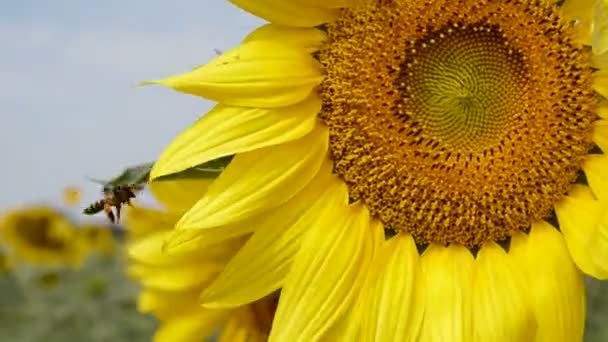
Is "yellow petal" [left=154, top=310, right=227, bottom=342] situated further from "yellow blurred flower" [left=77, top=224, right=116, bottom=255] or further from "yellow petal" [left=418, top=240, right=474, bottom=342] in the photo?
"yellow blurred flower" [left=77, top=224, right=116, bottom=255]

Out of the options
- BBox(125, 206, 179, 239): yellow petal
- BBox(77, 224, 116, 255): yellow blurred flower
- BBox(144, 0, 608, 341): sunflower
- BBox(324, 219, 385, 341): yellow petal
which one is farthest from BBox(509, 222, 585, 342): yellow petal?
BBox(77, 224, 116, 255): yellow blurred flower

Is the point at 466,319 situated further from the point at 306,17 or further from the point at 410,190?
the point at 306,17

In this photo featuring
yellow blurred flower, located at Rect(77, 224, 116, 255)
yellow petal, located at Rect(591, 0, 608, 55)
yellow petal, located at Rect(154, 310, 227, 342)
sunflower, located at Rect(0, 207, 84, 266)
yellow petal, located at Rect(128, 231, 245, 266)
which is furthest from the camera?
yellow blurred flower, located at Rect(77, 224, 116, 255)

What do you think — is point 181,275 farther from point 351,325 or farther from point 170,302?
point 351,325

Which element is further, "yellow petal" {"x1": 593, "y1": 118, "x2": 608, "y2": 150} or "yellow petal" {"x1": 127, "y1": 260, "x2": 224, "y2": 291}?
"yellow petal" {"x1": 127, "y1": 260, "x2": 224, "y2": 291}

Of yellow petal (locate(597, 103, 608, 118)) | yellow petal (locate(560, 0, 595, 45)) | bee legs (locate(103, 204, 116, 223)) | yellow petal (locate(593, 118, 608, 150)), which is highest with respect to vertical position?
yellow petal (locate(560, 0, 595, 45))

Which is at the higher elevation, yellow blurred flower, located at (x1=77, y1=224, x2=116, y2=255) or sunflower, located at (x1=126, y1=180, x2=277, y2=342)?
sunflower, located at (x1=126, y1=180, x2=277, y2=342)
